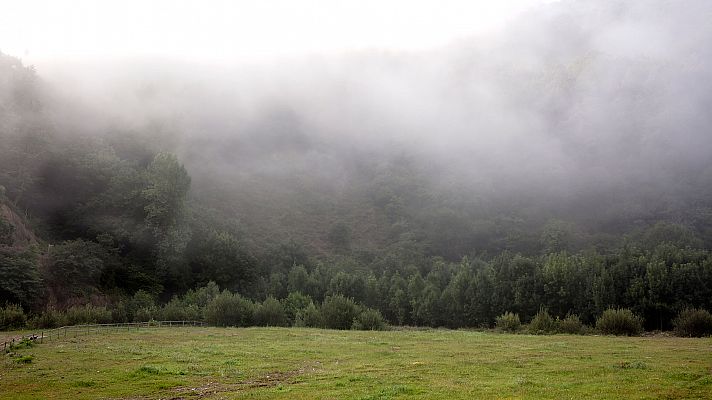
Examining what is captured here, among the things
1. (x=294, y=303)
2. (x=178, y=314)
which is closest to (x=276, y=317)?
(x=178, y=314)

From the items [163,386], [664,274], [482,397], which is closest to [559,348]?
[482,397]

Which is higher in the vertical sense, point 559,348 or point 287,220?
point 287,220

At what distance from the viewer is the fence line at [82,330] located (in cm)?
3916

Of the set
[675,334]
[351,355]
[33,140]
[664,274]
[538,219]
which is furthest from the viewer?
[538,219]

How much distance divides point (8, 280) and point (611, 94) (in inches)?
7080

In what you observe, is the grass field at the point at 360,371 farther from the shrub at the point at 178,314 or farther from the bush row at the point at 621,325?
the shrub at the point at 178,314

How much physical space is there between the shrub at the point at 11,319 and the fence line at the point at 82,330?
684 cm

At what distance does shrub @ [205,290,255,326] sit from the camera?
60.0 meters

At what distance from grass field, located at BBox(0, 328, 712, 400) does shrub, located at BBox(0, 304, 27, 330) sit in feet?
78.7

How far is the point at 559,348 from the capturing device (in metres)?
30.5

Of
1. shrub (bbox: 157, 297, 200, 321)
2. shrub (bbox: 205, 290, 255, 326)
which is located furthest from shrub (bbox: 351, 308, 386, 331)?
shrub (bbox: 157, 297, 200, 321)

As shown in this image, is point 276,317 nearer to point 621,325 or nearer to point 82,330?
point 82,330

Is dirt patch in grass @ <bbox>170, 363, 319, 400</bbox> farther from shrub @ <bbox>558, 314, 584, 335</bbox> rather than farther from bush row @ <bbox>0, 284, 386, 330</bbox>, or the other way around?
bush row @ <bbox>0, 284, 386, 330</bbox>

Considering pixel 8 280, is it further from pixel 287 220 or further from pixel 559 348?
pixel 287 220
